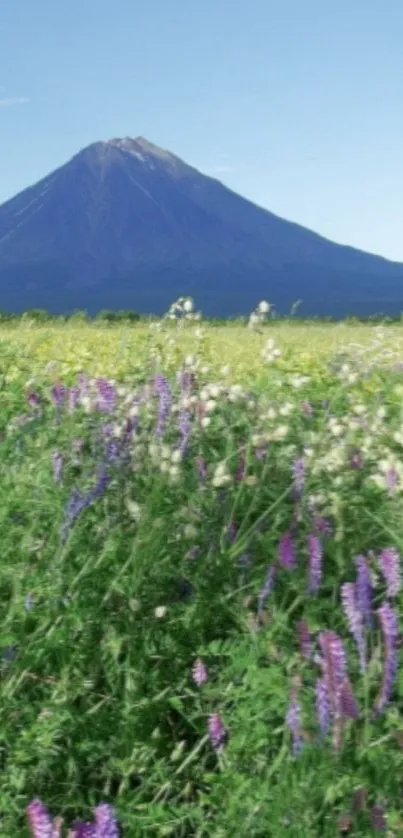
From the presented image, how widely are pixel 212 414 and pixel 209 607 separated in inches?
43.2

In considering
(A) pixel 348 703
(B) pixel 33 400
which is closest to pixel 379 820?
(A) pixel 348 703

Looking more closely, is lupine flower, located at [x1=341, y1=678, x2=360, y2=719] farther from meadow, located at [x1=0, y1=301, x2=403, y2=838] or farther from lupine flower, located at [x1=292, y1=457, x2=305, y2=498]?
lupine flower, located at [x1=292, y1=457, x2=305, y2=498]

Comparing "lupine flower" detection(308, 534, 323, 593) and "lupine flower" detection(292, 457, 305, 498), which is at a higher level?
"lupine flower" detection(292, 457, 305, 498)

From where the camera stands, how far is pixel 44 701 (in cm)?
331

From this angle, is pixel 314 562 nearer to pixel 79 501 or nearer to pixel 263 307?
pixel 79 501

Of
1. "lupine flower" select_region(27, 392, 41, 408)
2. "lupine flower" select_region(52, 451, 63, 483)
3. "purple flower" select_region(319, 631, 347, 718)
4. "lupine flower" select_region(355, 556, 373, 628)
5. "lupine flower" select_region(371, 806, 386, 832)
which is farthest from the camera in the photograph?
"lupine flower" select_region(27, 392, 41, 408)

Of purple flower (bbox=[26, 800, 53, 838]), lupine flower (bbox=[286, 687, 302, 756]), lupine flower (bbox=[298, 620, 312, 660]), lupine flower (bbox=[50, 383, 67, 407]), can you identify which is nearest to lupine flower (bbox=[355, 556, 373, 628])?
lupine flower (bbox=[298, 620, 312, 660])

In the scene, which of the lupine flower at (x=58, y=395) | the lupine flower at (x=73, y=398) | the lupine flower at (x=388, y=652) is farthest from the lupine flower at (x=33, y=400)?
the lupine flower at (x=388, y=652)

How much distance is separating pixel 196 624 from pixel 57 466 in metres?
0.69

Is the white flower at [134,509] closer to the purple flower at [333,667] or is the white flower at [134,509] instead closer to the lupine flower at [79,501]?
the lupine flower at [79,501]

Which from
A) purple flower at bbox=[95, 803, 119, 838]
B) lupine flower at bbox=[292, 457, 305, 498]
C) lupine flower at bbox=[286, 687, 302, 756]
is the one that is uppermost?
lupine flower at bbox=[292, 457, 305, 498]

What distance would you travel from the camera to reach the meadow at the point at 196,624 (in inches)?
112

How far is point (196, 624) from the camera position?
364 cm

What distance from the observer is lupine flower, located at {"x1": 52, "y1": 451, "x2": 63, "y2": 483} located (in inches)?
152
